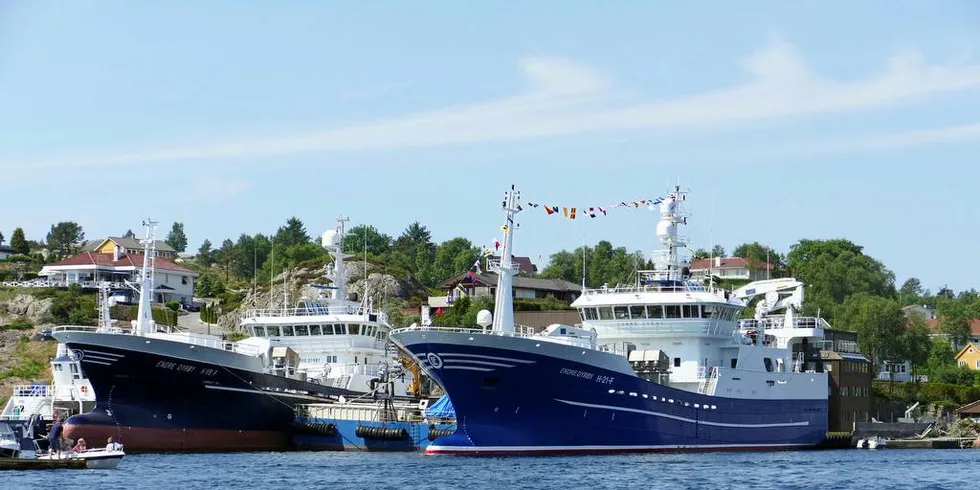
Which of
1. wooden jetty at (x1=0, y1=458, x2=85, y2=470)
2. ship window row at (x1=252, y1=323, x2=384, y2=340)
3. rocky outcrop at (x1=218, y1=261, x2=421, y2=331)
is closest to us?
wooden jetty at (x1=0, y1=458, x2=85, y2=470)

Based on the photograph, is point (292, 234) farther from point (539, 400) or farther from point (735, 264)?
point (539, 400)

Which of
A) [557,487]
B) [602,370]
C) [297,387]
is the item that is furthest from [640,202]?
[557,487]

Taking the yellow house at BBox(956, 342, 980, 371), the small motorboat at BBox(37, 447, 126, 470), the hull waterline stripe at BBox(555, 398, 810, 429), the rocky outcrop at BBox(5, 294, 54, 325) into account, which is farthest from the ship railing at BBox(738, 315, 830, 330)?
the yellow house at BBox(956, 342, 980, 371)

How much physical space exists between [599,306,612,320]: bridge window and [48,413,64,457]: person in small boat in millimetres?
21419

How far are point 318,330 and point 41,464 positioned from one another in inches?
730

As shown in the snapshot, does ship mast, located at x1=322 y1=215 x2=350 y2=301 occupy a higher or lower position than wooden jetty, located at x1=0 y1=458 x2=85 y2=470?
higher

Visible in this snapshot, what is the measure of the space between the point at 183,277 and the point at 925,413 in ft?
185

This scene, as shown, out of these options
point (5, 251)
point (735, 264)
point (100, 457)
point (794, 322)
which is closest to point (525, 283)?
point (735, 264)

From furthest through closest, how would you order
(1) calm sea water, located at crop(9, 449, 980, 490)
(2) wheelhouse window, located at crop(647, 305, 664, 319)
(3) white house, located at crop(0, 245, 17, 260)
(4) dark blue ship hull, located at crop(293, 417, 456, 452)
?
(3) white house, located at crop(0, 245, 17, 260)
(2) wheelhouse window, located at crop(647, 305, 664, 319)
(4) dark blue ship hull, located at crop(293, 417, 456, 452)
(1) calm sea water, located at crop(9, 449, 980, 490)

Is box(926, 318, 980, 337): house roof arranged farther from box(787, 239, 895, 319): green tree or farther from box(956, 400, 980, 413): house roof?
box(956, 400, 980, 413): house roof

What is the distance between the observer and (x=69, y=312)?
9031cm

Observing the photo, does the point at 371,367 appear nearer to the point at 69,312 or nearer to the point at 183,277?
the point at 69,312

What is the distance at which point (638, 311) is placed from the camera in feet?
181

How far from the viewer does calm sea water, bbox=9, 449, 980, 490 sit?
39812mm
